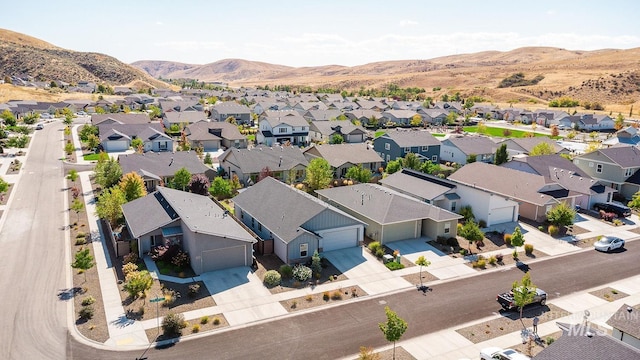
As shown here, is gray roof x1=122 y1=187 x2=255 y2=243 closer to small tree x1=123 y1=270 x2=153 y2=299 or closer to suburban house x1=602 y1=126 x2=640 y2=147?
small tree x1=123 y1=270 x2=153 y2=299

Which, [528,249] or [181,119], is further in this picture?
[181,119]

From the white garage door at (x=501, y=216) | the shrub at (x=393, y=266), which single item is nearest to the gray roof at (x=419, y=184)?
the white garage door at (x=501, y=216)

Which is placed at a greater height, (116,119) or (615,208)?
(116,119)

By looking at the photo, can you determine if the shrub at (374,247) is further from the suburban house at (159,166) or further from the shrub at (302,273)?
the suburban house at (159,166)

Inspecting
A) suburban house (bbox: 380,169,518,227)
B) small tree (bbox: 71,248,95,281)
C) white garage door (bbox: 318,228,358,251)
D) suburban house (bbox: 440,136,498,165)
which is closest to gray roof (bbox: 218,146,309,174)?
suburban house (bbox: 380,169,518,227)

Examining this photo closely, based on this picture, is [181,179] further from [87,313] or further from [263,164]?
[87,313]

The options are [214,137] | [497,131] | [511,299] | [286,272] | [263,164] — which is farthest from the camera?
[497,131]

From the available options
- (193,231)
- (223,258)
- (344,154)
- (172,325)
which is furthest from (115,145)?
(172,325)

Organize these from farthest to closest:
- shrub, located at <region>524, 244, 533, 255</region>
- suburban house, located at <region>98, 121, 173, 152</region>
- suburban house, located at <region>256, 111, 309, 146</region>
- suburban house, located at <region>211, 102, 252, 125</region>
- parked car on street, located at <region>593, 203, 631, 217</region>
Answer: suburban house, located at <region>211, 102, 252, 125</region> < suburban house, located at <region>256, 111, 309, 146</region> < suburban house, located at <region>98, 121, 173, 152</region> < parked car on street, located at <region>593, 203, 631, 217</region> < shrub, located at <region>524, 244, 533, 255</region>
